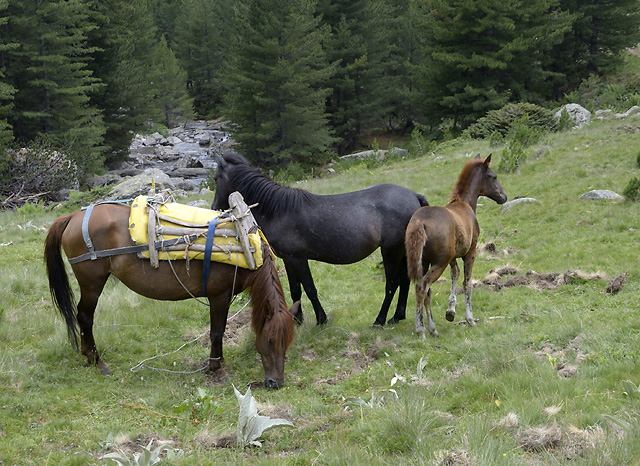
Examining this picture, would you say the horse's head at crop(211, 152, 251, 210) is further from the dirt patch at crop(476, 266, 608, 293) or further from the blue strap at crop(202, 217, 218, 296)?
the dirt patch at crop(476, 266, 608, 293)

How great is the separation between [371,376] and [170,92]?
1919 inches

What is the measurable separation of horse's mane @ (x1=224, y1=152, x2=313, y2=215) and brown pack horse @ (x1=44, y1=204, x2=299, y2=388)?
1069 mm

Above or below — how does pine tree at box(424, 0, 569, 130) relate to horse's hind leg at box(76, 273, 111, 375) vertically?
above

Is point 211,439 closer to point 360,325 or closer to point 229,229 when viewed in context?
point 229,229

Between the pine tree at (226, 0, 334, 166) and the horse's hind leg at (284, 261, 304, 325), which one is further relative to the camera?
the pine tree at (226, 0, 334, 166)

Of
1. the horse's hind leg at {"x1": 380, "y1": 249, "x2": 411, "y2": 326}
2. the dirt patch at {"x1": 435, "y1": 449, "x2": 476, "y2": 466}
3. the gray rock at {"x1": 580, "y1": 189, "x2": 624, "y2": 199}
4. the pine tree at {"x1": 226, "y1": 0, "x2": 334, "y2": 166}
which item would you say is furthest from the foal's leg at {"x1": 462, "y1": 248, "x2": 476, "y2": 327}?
the pine tree at {"x1": 226, "y1": 0, "x2": 334, "y2": 166}

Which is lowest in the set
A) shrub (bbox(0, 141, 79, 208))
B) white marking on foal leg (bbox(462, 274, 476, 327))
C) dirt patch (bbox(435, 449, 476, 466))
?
shrub (bbox(0, 141, 79, 208))

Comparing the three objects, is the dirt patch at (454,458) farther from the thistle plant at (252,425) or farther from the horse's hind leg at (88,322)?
the horse's hind leg at (88,322)

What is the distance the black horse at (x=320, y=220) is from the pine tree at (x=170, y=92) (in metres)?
42.9

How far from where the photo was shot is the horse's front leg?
18.0ft

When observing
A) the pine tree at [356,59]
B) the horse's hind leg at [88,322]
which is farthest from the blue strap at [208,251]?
the pine tree at [356,59]

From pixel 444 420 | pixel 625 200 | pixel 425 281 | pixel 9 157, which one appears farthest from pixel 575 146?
pixel 9 157

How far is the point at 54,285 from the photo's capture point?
545 centimetres

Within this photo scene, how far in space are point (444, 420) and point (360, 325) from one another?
3135mm
